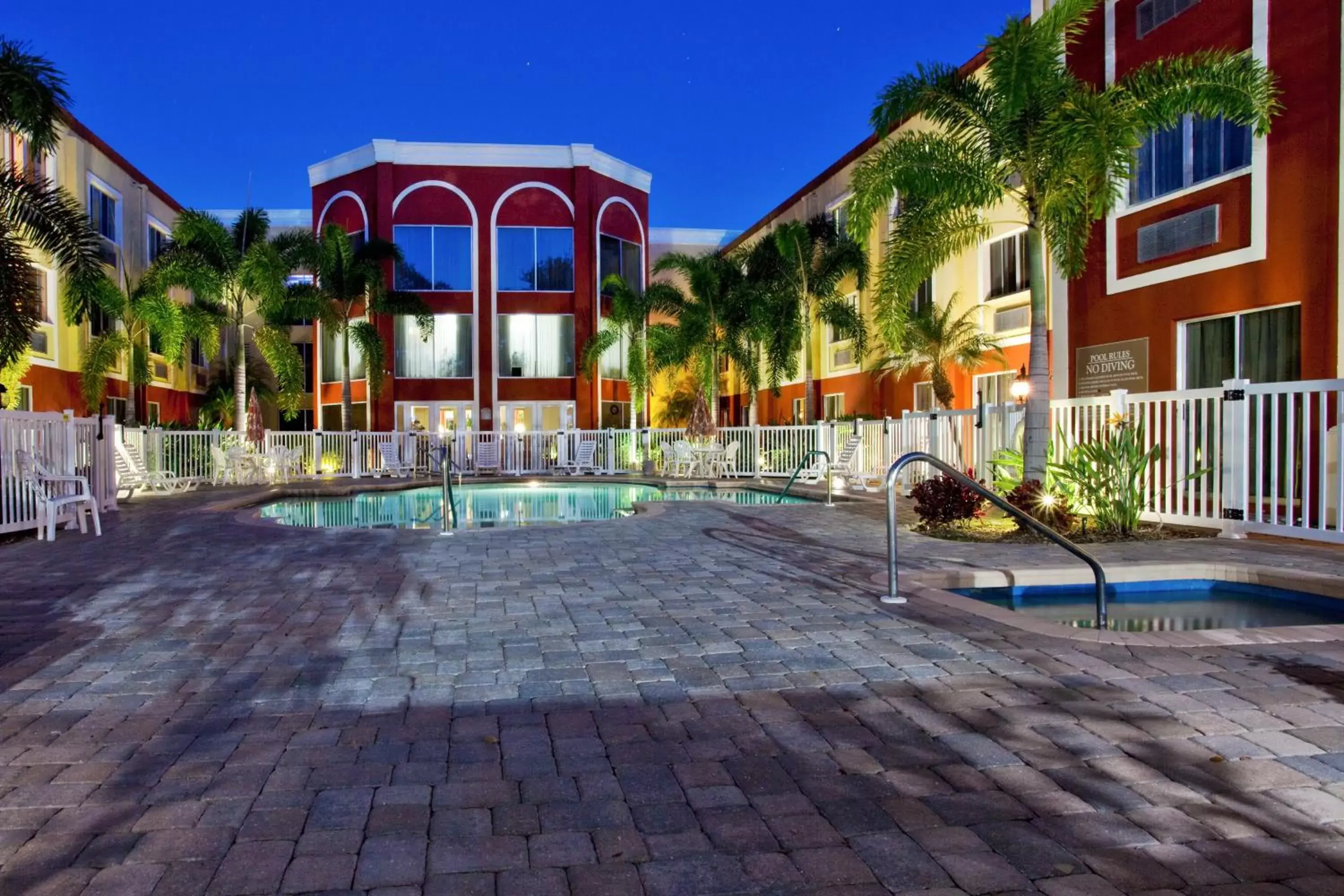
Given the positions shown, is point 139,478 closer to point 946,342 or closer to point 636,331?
point 636,331

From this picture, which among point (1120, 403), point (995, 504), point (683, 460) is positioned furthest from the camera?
point (683, 460)

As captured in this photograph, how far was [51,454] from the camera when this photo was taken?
32.1 feet

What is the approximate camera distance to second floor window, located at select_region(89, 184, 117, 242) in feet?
71.6

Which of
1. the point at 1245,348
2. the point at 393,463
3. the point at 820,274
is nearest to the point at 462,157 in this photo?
the point at 393,463

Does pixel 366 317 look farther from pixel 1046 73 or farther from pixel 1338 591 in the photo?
pixel 1338 591

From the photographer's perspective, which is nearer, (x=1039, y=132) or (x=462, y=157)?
(x=1039, y=132)

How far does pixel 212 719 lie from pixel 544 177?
26199 mm

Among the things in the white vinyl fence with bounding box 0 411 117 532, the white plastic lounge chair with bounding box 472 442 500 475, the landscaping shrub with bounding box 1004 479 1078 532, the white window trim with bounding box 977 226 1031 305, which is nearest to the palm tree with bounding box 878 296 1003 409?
the white window trim with bounding box 977 226 1031 305

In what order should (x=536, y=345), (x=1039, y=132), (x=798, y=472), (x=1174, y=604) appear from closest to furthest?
(x=1174, y=604) < (x=1039, y=132) < (x=798, y=472) < (x=536, y=345)

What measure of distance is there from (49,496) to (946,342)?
630 inches

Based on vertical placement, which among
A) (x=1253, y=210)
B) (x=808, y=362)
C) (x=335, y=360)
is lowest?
(x=808, y=362)

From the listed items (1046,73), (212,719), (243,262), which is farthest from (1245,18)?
(243,262)

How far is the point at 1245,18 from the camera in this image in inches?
419

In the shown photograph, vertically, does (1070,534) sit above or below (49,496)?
below
